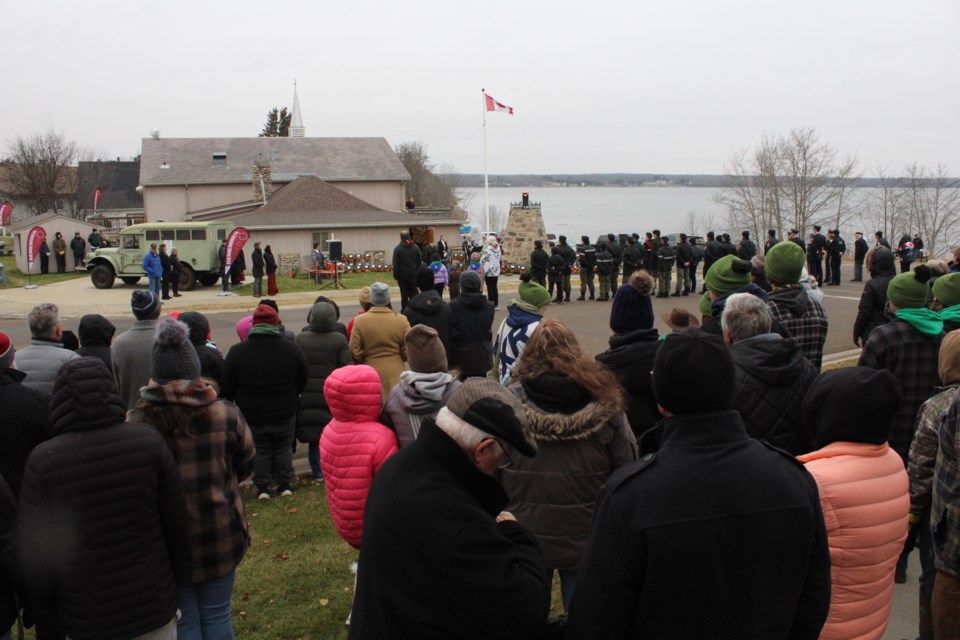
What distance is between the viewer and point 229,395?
23.1ft

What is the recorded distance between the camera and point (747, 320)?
4.80 m

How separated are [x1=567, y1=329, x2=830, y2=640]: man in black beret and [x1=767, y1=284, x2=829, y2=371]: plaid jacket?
4064mm

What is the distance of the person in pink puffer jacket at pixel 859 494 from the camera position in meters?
3.21

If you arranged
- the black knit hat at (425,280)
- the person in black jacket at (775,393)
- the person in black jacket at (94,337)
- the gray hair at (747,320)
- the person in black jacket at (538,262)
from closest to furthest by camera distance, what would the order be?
the person in black jacket at (775,393) → the gray hair at (747,320) → the person in black jacket at (94,337) → the black knit hat at (425,280) → the person in black jacket at (538,262)

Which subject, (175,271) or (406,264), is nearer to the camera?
(406,264)

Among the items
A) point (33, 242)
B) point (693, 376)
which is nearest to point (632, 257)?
point (693, 376)

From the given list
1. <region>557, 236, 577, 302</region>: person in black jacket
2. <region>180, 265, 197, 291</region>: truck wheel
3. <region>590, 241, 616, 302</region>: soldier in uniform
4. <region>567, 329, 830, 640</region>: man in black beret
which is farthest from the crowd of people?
<region>180, 265, 197, 291</region>: truck wheel

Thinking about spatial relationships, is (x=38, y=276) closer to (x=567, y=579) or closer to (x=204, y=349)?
(x=204, y=349)

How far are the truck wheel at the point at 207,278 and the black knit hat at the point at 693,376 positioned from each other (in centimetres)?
2733

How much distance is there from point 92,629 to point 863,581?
327 cm

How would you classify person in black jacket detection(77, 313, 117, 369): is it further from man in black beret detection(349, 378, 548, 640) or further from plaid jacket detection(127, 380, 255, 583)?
man in black beret detection(349, 378, 548, 640)

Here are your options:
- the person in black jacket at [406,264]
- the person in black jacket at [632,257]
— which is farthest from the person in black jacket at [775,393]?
the person in black jacket at [632,257]

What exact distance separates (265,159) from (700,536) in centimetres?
4838

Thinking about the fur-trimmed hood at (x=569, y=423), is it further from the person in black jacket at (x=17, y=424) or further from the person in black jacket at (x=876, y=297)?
the person in black jacket at (x=876, y=297)
